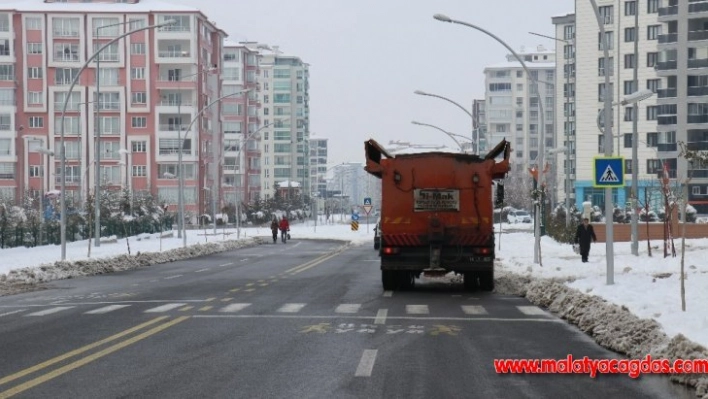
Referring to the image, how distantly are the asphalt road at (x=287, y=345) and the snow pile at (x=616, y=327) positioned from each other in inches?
9.7

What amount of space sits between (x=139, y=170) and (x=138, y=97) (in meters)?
7.54

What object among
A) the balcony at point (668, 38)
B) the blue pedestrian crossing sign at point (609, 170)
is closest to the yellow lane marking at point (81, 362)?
the blue pedestrian crossing sign at point (609, 170)

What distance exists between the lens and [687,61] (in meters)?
86.4

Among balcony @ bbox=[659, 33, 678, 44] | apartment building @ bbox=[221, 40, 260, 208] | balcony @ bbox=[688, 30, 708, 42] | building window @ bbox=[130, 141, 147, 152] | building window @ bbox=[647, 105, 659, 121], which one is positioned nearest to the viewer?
balcony @ bbox=[688, 30, 708, 42]

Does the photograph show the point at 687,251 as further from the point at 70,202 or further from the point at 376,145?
the point at 70,202

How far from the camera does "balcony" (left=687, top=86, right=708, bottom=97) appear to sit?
283 ft

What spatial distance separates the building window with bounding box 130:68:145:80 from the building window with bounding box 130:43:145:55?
171 cm

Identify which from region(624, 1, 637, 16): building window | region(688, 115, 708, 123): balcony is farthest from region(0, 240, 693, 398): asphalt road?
region(624, 1, 637, 16): building window

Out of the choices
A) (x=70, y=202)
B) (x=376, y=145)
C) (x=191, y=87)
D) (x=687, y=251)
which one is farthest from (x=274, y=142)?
(x=376, y=145)

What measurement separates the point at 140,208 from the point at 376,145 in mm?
57248

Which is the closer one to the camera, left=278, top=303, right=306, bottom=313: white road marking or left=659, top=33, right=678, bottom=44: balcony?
left=278, top=303, right=306, bottom=313: white road marking

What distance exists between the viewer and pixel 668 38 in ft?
287

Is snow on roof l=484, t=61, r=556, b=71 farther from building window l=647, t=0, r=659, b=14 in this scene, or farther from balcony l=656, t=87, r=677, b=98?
balcony l=656, t=87, r=677, b=98

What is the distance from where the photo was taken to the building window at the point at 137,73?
10581 centimetres
